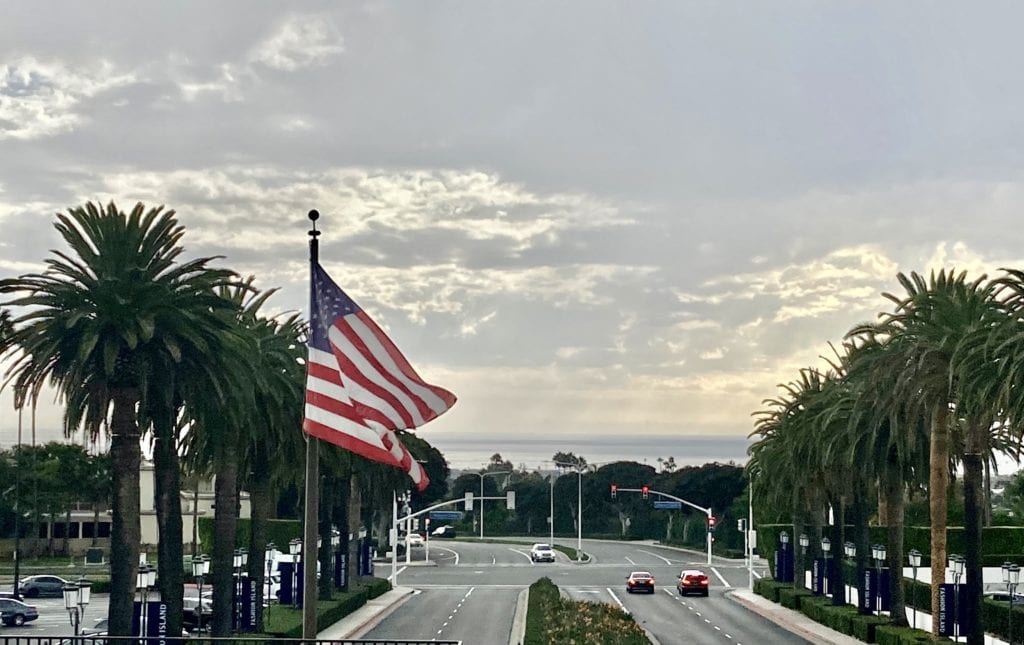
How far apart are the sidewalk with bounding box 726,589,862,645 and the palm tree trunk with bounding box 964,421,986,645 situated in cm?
896

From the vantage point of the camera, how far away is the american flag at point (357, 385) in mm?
19703

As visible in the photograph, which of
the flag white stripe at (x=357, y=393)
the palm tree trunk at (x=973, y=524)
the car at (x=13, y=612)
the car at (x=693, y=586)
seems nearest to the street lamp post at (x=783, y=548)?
the car at (x=693, y=586)

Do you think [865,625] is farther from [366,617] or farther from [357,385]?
[357,385]

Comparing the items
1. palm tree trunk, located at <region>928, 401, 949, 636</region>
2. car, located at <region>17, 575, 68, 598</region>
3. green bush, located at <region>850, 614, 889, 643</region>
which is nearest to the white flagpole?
palm tree trunk, located at <region>928, 401, 949, 636</region>

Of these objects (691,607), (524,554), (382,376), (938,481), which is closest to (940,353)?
(938,481)

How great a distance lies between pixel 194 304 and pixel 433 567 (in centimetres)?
8391

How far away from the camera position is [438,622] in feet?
206

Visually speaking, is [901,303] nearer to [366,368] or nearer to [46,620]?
[366,368]

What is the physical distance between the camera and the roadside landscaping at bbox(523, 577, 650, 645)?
41.6 metres

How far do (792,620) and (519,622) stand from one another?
14.5 metres

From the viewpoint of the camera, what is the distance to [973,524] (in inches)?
1737

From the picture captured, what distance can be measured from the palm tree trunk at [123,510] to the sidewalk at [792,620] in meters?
29.0

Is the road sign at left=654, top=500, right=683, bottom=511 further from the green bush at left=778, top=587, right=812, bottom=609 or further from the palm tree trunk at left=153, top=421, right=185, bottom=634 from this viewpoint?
the palm tree trunk at left=153, top=421, right=185, bottom=634

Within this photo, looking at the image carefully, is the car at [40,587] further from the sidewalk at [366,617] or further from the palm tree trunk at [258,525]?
the palm tree trunk at [258,525]
